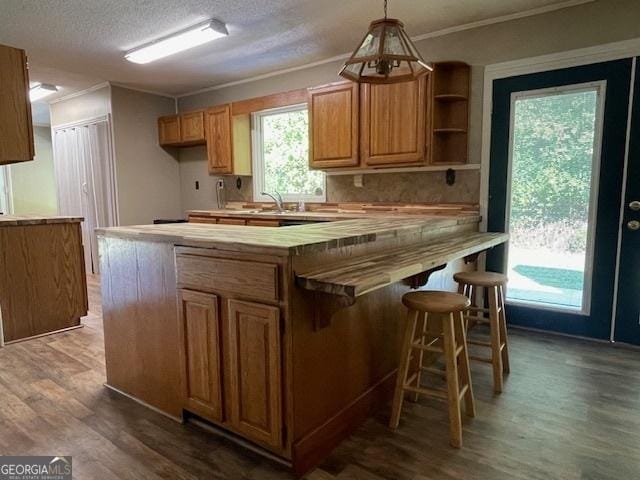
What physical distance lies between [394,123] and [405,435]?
2475mm

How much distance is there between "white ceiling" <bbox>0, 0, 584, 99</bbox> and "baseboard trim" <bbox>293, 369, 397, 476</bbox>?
261 cm

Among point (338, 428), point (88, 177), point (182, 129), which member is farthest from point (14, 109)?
point (88, 177)

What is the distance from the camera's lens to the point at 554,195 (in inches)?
123

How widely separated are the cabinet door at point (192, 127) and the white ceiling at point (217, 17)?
1.97 feet

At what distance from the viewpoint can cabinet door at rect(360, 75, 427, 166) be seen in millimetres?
3332

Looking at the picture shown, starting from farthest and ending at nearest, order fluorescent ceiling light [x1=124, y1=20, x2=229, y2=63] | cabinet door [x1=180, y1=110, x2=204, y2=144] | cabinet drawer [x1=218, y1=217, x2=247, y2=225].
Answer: cabinet door [x1=180, y1=110, x2=204, y2=144] → cabinet drawer [x1=218, y1=217, x2=247, y2=225] → fluorescent ceiling light [x1=124, y1=20, x2=229, y2=63]

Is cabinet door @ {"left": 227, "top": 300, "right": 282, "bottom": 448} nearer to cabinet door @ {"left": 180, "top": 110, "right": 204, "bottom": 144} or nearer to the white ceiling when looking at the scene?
the white ceiling

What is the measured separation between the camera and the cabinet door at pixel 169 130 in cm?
530

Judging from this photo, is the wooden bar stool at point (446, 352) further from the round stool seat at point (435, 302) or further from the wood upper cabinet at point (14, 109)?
the wood upper cabinet at point (14, 109)

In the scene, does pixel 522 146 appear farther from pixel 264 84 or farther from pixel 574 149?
pixel 264 84

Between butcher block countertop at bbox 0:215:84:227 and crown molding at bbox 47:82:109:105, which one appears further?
crown molding at bbox 47:82:109:105

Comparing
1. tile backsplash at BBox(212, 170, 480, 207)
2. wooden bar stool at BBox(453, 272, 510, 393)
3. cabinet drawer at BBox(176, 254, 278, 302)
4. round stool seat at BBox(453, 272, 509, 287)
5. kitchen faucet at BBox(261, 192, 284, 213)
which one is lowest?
wooden bar stool at BBox(453, 272, 510, 393)

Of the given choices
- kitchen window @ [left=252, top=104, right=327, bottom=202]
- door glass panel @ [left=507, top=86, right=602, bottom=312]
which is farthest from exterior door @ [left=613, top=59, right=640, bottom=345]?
kitchen window @ [left=252, top=104, right=327, bottom=202]

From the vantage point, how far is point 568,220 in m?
3.09
